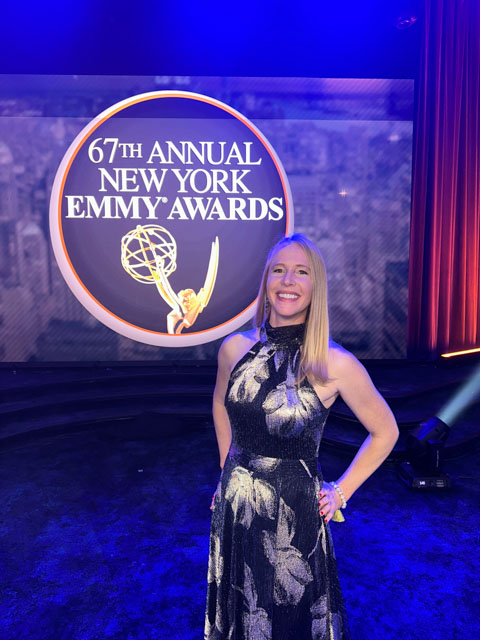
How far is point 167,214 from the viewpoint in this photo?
573 centimetres

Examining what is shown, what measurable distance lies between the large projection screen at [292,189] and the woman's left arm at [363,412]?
4.55 metres

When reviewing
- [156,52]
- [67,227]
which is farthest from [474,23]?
[67,227]

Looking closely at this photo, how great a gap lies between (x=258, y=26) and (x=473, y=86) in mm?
2689

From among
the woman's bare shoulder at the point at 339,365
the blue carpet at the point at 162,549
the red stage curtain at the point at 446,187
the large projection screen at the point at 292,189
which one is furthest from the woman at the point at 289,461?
the red stage curtain at the point at 446,187

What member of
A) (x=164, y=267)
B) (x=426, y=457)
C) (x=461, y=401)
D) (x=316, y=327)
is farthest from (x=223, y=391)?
(x=164, y=267)

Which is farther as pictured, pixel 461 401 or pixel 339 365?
pixel 461 401

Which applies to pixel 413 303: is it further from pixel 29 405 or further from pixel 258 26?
pixel 29 405

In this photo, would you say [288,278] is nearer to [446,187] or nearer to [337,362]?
[337,362]

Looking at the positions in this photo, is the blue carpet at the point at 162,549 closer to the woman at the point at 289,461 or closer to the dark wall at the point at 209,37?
the woman at the point at 289,461

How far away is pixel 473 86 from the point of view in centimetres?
583

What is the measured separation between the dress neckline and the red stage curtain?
494 cm

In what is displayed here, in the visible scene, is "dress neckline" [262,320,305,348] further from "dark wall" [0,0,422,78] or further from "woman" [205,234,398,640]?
"dark wall" [0,0,422,78]

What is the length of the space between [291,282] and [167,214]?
15.1ft

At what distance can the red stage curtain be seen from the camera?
5742mm
